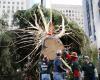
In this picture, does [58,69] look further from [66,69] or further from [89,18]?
[89,18]

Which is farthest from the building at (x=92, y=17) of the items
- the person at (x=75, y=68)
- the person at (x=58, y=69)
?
the person at (x=58, y=69)

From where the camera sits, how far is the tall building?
1946 inches

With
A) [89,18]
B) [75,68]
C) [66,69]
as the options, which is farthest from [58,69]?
[89,18]

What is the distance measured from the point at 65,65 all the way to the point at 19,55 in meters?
6.54

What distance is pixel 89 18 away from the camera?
2071 inches

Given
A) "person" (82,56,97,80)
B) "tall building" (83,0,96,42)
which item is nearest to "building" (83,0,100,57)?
"tall building" (83,0,96,42)

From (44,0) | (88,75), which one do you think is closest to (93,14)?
(44,0)

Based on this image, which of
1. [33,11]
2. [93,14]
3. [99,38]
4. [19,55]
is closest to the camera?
[19,55]

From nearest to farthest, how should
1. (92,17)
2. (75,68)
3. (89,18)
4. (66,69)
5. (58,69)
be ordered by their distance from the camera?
(58,69) < (75,68) < (66,69) < (92,17) < (89,18)

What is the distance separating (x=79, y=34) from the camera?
18.9m

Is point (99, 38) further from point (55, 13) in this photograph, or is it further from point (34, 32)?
point (34, 32)

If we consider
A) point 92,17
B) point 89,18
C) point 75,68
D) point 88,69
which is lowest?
point 88,69

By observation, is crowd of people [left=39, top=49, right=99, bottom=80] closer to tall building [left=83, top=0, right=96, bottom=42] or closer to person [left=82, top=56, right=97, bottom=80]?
person [left=82, top=56, right=97, bottom=80]

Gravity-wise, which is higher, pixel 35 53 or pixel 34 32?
pixel 34 32
